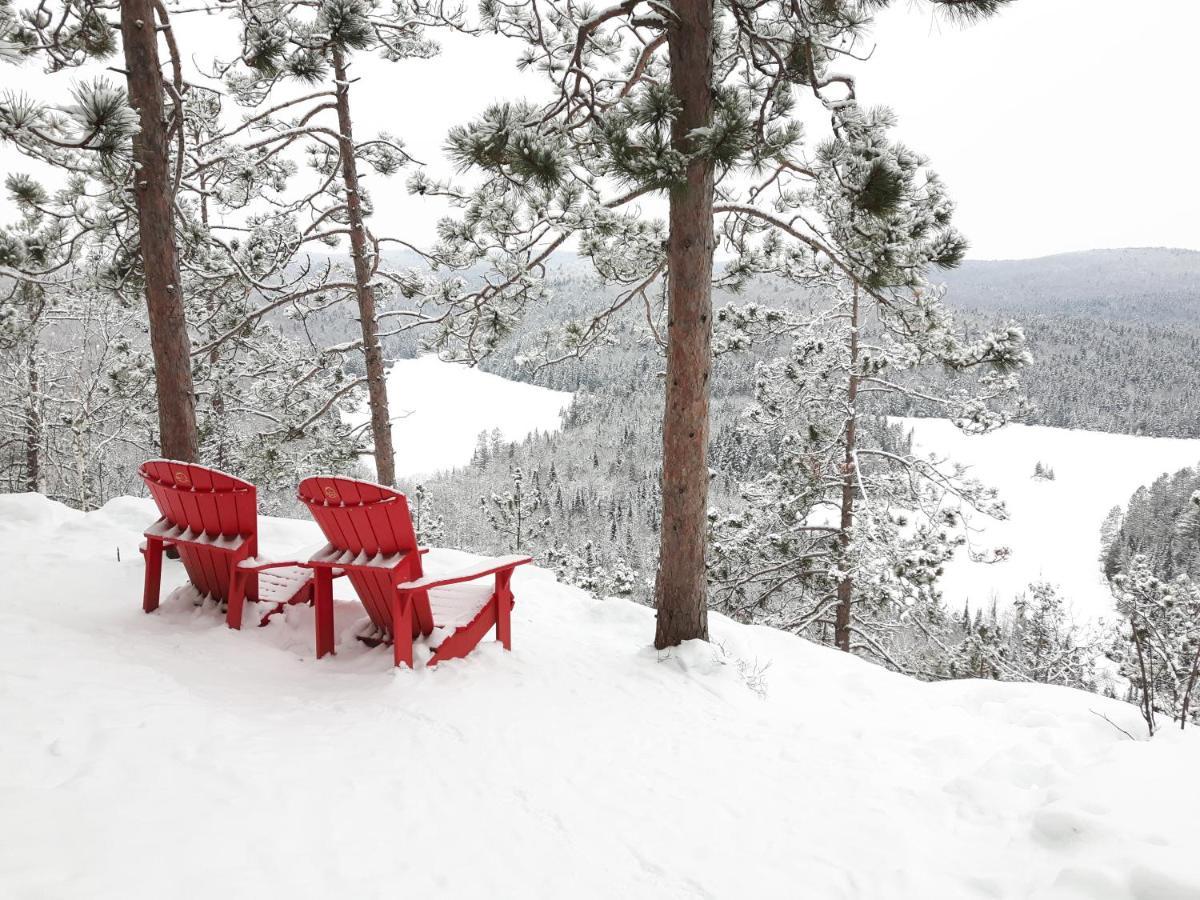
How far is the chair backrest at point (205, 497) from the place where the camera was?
3.55m

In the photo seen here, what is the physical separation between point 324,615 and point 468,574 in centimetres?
81

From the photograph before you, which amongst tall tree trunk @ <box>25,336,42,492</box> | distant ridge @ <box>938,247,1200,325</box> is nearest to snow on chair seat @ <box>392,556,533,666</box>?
tall tree trunk @ <box>25,336,42,492</box>

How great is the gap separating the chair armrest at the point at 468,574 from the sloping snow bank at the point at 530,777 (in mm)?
438

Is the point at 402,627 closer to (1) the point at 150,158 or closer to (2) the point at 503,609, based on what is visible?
(2) the point at 503,609

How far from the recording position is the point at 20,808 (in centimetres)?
176

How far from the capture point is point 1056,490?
91.9m

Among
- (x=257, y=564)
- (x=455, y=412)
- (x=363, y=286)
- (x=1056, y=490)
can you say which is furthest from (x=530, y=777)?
(x=455, y=412)

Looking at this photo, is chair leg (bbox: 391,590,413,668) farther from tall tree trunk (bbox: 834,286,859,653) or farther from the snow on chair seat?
tall tree trunk (bbox: 834,286,859,653)

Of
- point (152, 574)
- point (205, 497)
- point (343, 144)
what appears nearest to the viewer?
point (205, 497)

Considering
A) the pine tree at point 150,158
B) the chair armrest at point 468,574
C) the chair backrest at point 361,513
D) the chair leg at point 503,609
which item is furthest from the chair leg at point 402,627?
the pine tree at point 150,158

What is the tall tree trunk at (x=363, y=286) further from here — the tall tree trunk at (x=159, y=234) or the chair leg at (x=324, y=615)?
the chair leg at (x=324, y=615)

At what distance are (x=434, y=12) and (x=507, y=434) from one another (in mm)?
105530

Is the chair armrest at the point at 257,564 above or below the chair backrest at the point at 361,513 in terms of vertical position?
below

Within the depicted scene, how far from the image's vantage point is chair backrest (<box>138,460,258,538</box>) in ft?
11.6
